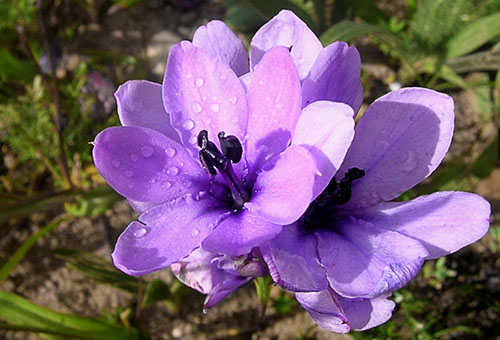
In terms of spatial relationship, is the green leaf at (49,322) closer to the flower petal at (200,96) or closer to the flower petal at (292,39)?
the flower petal at (200,96)

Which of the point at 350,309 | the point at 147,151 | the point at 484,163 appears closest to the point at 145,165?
the point at 147,151

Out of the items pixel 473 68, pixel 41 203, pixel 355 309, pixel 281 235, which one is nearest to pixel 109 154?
pixel 281 235

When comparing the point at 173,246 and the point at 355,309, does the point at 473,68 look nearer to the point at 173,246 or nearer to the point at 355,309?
the point at 355,309

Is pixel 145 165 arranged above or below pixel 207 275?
above

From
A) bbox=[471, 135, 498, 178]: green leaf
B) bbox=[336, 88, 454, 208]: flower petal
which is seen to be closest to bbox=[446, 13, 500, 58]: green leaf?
bbox=[471, 135, 498, 178]: green leaf

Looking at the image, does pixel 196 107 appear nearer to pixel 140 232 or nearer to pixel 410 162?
pixel 140 232
